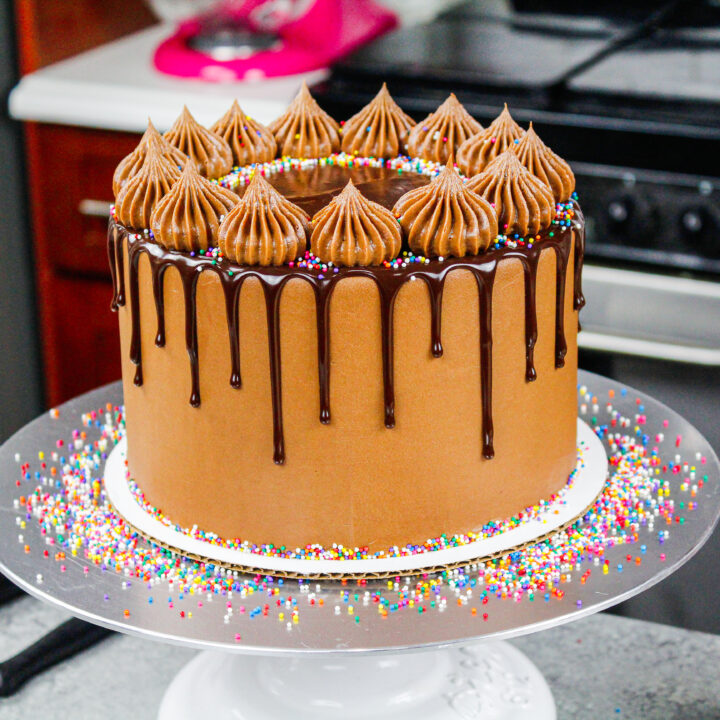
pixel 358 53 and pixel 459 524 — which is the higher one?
pixel 358 53

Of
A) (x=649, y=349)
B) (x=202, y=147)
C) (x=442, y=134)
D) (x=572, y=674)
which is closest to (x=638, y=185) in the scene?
(x=649, y=349)

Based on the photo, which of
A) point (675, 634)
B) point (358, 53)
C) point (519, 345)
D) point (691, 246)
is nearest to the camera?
point (519, 345)

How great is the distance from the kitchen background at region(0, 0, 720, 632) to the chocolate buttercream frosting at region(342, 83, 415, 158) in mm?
661

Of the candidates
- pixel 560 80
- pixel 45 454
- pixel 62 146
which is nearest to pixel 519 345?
pixel 45 454

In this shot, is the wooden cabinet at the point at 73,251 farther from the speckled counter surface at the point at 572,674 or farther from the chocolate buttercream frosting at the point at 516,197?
the chocolate buttercream frosting at the point at 516,197

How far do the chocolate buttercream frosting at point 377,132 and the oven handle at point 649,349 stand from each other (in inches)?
29.4

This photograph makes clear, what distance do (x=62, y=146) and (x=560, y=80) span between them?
102 centimetres

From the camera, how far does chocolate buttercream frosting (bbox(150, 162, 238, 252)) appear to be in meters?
1.27

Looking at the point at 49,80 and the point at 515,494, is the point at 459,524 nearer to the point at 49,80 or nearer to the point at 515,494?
the point at 515,494

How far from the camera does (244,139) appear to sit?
5.01ft

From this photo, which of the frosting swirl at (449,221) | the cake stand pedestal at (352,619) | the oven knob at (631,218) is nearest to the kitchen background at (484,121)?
the oven knob at (631,218)

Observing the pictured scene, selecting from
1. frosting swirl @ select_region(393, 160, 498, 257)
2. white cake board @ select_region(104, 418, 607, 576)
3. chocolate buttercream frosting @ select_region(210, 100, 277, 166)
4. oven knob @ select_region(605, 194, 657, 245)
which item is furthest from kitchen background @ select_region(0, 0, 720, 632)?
frosting swirl @ select_region(393, 160, 498, 257)

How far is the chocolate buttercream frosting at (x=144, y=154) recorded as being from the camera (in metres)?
1.41

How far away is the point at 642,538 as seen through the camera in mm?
1336
